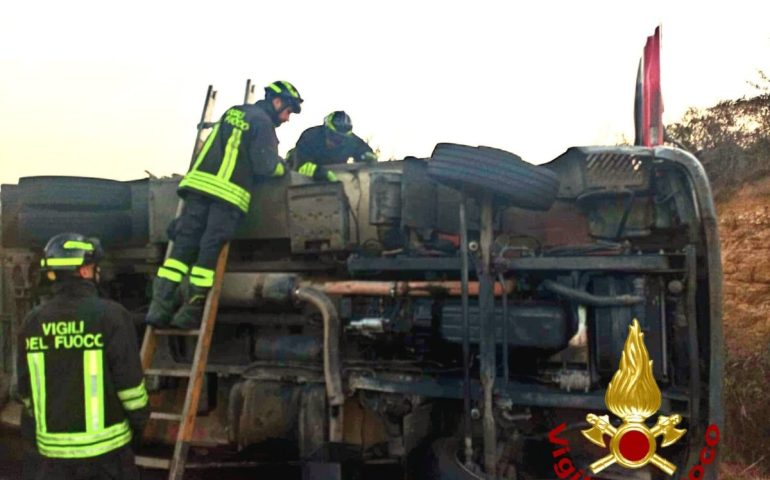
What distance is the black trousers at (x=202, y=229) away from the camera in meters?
4.12

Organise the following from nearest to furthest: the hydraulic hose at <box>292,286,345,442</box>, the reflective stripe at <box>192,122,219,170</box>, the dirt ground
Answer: the hydraulic hose at <box>292,286,345,442</box>
the reflective stripe at <box>192,122,219,170</box>
the dirt ground

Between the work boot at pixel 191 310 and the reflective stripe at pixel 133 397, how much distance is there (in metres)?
1.10

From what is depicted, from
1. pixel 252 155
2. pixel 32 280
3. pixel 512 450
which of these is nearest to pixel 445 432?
pixel 512 450

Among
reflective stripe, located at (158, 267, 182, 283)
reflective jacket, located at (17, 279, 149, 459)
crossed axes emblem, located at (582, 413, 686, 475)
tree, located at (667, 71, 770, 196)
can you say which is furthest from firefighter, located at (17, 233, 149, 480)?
tree, located at (667, 71, 770, 196)

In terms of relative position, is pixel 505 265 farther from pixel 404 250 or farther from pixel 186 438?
pixel 186 438

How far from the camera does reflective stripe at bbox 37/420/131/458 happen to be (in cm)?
296

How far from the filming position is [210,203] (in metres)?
4.21

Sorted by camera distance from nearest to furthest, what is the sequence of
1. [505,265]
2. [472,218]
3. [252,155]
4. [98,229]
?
[505,265] → [472,218] → [252,155] → [98,229]

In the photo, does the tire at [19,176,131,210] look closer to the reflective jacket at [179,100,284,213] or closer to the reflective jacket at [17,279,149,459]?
the reflective jacket at [179,100,284,213]

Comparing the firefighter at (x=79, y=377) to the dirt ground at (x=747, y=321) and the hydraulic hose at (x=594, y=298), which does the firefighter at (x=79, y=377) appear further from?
the dirt ground at (x=747, y=321)

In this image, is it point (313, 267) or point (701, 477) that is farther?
point (313, 267)

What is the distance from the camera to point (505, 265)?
137 inches

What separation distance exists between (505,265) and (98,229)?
9.14ft

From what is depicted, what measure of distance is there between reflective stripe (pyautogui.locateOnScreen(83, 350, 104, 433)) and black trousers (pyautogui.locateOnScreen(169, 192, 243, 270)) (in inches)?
46.6
